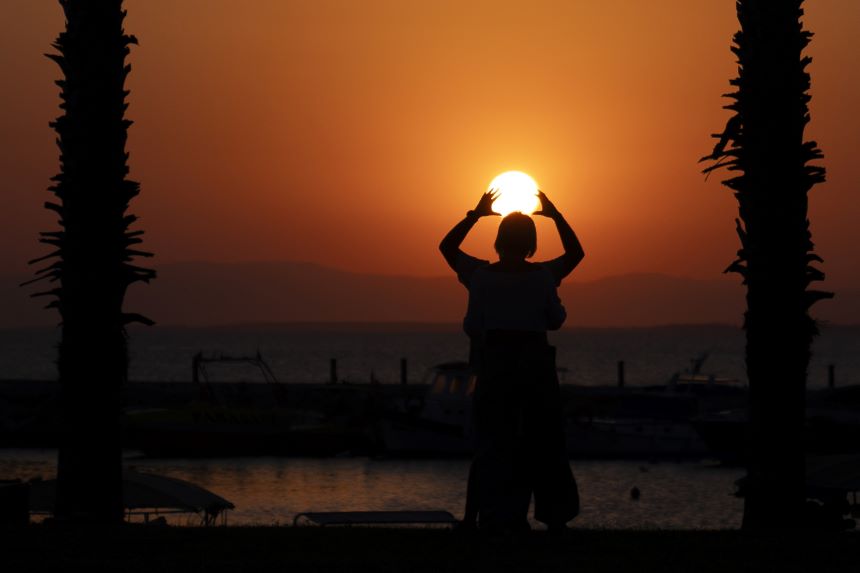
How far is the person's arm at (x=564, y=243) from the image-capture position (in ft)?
31.4

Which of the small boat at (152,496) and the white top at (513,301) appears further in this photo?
the small boat at (152,496)

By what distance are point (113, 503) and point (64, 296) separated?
1.98m

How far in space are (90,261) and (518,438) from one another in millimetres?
5035

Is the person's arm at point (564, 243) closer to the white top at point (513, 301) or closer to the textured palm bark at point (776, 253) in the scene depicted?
the white top at point (513, 301)

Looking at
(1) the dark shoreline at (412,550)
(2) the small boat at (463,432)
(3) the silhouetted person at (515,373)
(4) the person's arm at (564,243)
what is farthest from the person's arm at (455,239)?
(2) the small boat at (463,432)

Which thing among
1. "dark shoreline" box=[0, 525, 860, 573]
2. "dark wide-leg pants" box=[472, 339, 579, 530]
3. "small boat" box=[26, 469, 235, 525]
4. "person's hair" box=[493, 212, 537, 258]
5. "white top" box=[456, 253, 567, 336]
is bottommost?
"small boat" box=[26, 469, 235, 525]

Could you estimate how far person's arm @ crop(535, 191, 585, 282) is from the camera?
31.4ft

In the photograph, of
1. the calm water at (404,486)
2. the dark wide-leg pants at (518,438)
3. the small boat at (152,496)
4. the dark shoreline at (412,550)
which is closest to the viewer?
the dark shoreline at (412,550)

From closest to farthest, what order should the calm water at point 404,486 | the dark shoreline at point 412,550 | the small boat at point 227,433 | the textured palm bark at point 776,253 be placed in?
the dark shoreline at point 412,550 < the textured palm bark at point 776,253 < the calm water at point 404,486 < the small boat at point 227,433

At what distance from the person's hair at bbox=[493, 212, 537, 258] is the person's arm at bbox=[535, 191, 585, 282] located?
210 mm

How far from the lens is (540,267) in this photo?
9.45m

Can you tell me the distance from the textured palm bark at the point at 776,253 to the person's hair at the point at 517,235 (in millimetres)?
3954

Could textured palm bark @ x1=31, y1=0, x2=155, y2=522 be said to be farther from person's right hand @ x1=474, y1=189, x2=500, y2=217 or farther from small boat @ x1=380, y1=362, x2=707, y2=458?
small boat @ x1=380, y1=362, x2=707, y2=458

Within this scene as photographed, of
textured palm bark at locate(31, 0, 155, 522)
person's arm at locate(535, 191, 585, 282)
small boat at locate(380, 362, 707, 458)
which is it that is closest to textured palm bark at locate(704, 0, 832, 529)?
person's arm at locate(535, 191, 585, 282)
